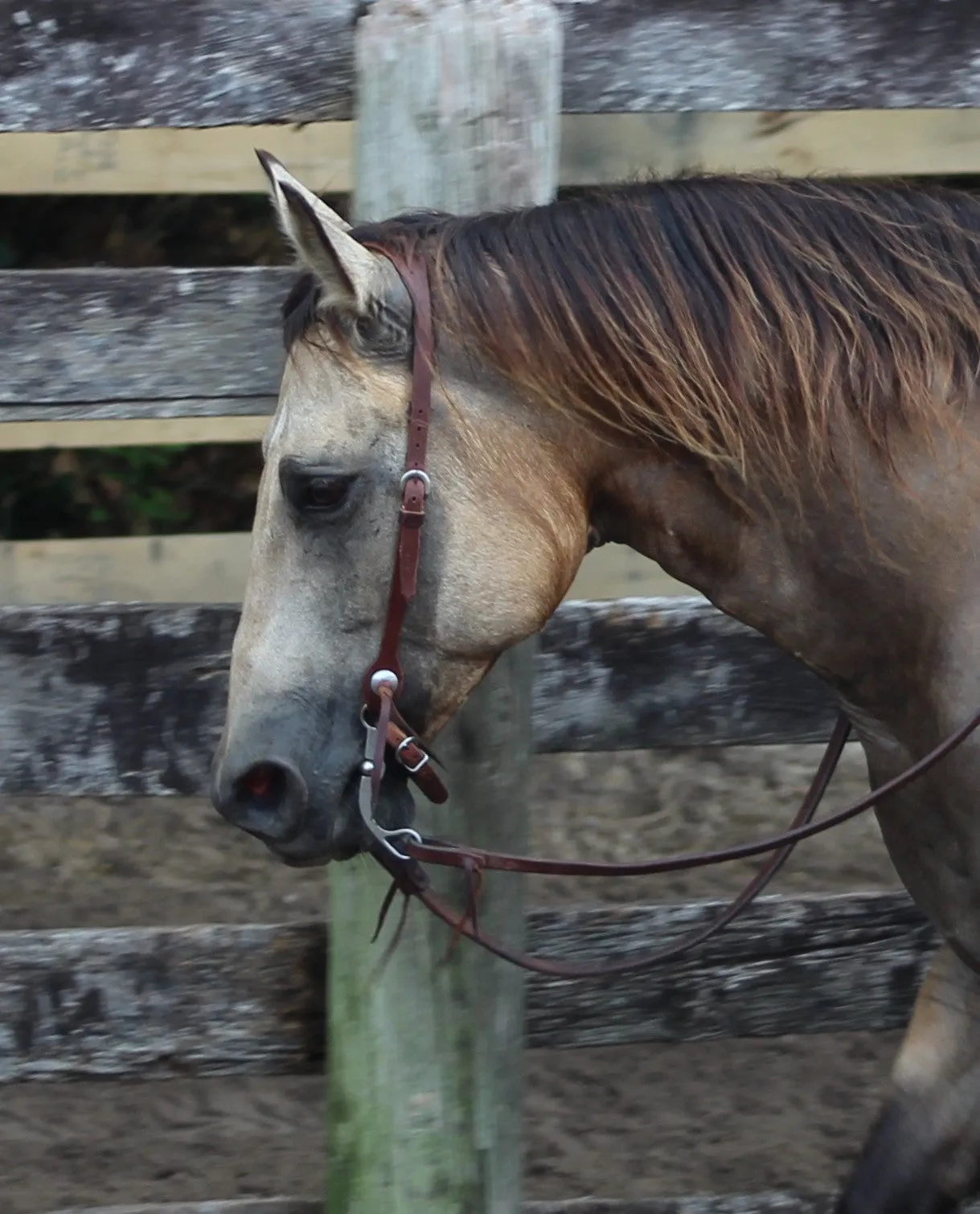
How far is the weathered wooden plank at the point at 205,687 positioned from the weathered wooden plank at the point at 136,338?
289mm

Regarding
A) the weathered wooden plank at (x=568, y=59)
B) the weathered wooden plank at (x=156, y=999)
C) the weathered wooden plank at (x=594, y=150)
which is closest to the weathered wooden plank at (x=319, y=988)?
the weathered wooden plank at (x=156, y=999)

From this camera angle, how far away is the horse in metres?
1.90

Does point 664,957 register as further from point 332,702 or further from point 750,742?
point 332,702

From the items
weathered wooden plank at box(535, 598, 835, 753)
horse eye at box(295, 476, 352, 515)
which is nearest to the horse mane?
horse eye at box(295, 476, 352, 515)

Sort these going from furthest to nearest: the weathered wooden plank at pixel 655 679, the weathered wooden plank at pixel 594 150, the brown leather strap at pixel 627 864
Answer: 1. the weathered wooden plank at pixel 594 150
2. the weathered wooden plank at pixel 655 679
3. the brown leather strap at pixel 627 864

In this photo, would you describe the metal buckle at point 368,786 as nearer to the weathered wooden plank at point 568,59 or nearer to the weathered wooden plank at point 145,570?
the weathered wooden plank at point 568,59

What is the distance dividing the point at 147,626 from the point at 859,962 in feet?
3.76

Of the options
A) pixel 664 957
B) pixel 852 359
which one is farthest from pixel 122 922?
pixel 852 359

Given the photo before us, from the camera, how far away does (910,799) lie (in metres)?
2.11

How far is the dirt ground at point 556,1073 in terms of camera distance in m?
3.09

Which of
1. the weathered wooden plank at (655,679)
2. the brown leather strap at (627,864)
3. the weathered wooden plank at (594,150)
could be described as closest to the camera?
the brown leather strap at (627,864)

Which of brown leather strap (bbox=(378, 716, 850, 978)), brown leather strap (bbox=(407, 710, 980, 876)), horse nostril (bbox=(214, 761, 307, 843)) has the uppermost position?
horse nostril (bbox=(214, 761, 307, 843))

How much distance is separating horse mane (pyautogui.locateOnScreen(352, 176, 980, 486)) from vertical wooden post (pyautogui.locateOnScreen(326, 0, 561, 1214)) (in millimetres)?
181

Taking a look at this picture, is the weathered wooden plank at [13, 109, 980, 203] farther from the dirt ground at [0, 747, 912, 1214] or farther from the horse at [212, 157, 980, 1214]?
the horse at [212, 157, 980, 1214]
